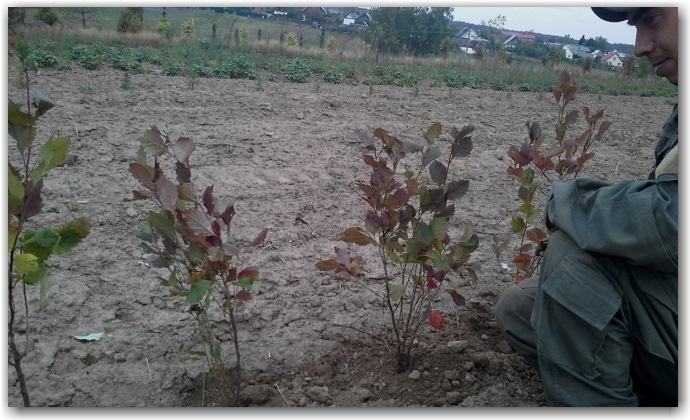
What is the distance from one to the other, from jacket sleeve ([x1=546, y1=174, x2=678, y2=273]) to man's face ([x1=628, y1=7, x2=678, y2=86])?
1.16 ft

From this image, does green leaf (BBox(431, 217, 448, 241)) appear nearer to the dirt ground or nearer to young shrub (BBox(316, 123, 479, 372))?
young shrub (BBox(316, 123, 479, 372))

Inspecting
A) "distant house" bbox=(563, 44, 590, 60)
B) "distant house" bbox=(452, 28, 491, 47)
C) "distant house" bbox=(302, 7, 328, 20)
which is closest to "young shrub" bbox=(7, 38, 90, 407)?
"distant house" bbox=(302, 7, 328, 20)

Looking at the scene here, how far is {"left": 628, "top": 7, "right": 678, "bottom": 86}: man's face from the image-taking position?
1.61m

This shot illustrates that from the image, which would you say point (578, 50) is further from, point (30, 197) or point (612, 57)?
point (30, 197)

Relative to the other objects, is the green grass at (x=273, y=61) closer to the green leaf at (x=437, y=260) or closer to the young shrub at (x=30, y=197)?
the green leaf at (x=437, y=260)

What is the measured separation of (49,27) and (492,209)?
853 centimetres

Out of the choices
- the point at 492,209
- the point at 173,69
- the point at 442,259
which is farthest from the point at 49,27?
the point at 442,259

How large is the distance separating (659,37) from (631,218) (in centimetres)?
54

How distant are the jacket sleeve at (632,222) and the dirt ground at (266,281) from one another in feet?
1.96

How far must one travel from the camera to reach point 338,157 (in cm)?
437

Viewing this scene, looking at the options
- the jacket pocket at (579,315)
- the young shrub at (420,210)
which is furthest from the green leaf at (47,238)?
the jacket pocket at (579,315)

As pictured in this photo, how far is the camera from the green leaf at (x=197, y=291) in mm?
1456

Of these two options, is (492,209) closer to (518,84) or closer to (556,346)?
(556,346)

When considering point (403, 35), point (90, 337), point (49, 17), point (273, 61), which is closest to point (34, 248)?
point (90, 337)
